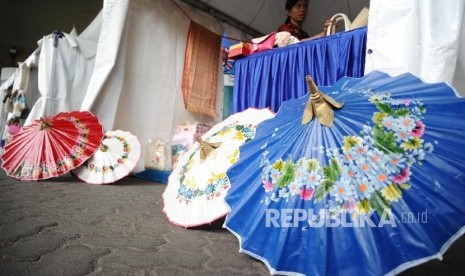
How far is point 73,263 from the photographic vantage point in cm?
111

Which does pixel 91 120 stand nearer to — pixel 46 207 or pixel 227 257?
pixel 46 207

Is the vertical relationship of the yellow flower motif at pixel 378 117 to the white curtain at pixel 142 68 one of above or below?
below

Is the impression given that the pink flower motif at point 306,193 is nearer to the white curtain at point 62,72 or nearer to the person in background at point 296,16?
the person in background at point 296,16

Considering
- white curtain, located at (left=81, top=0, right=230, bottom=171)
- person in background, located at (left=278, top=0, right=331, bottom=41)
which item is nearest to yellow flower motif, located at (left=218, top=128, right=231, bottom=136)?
person in background, located at (left=278, top=0, right=331, bottom=41)

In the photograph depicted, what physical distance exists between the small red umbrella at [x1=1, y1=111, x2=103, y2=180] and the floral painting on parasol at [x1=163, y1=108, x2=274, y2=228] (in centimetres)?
171

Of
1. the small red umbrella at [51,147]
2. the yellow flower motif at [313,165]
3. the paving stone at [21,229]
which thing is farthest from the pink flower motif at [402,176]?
the small red umbrella at [51,147]

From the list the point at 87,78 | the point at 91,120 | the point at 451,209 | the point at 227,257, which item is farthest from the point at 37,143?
the point at 451,209

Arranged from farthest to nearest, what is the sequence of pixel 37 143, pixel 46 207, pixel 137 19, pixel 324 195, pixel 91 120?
pixel 137 19
pixel 91 120
pixel 37 143
pixel 46 207
pixel 324 195

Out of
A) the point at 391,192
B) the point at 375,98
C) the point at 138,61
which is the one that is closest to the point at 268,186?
the point at 391,192

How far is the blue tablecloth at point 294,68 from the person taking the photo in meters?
2.15

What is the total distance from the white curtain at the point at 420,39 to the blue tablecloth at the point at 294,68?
0.77 feet

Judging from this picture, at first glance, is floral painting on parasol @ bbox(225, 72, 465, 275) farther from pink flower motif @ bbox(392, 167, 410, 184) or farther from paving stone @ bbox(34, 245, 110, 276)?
paving stone @ bbox(34, 245, 110, 276)

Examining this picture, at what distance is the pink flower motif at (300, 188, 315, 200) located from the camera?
95 centimetres

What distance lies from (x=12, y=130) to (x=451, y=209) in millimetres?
6764
